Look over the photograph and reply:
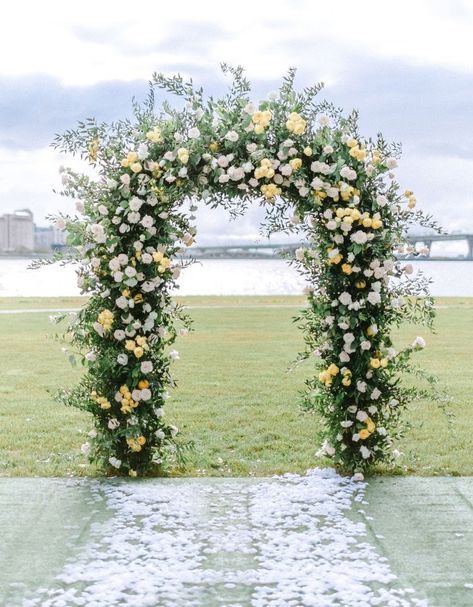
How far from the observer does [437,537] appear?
505 centimetres

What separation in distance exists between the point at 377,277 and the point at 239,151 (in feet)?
4.72

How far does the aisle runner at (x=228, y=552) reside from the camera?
4148 mm

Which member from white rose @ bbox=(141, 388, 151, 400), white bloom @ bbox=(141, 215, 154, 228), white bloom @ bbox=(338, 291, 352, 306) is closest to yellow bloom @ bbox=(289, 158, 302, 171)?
white bloom @ bbox=(338, 291, 352, 306)

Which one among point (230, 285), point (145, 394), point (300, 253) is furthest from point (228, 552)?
point (230, 285)

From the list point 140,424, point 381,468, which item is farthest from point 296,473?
point 140,424

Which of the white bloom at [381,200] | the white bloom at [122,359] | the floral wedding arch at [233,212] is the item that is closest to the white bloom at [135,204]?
the floral wedding arch at [233,212]

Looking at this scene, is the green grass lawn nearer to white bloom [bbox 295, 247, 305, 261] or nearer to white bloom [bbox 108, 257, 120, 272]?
white bloom [bbox 295, 247, 305, 261]

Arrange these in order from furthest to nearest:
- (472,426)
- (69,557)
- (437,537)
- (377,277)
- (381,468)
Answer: (472,426) < (381,468) < (377,277) < (437,537) < (69,557)

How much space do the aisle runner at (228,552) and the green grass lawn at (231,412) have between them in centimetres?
101

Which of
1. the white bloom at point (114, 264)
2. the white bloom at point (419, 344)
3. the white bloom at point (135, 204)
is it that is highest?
the white bloom at point (135, 204)

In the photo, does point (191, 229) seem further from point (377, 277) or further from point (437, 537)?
point (437, 537)

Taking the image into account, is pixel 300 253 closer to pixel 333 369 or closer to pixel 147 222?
pixel 333 369

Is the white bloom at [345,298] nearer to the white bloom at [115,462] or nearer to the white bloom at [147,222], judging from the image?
the white bloom at [147,222]

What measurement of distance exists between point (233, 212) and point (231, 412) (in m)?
4.06
